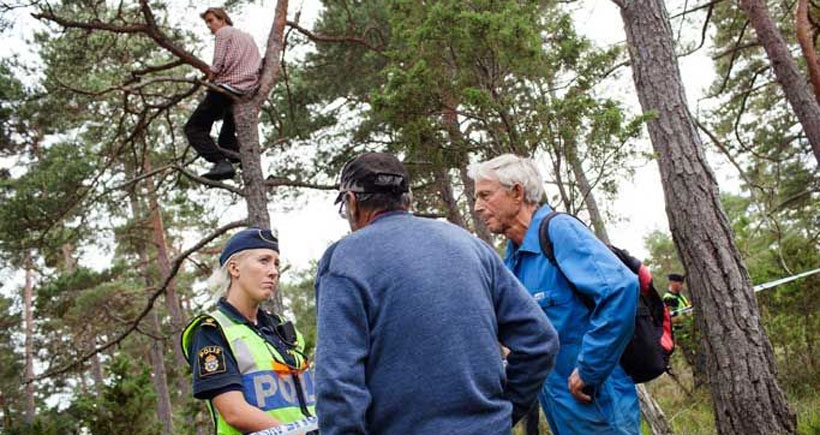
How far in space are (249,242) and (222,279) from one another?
0.21 m

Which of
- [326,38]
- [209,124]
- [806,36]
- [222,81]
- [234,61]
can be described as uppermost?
[326,38]

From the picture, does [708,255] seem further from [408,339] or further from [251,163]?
[251,163]

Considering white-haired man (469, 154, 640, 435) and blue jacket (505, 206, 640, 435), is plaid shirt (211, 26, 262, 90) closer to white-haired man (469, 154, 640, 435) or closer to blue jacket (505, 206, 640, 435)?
white-haired man (469, 154, 640, 435)

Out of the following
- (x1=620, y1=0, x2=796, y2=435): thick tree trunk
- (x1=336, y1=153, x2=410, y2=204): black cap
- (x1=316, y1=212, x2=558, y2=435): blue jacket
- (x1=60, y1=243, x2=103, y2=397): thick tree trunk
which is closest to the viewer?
(x1=316, y1=212, x2=558, y2=435): blue jacket

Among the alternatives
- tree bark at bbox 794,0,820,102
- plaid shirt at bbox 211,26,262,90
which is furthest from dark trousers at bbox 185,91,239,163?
tree bark at bbox 794,0,820,102

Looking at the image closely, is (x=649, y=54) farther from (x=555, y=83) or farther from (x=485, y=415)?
(x=485, y=415)

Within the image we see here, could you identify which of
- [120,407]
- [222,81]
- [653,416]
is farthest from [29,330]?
[653,416]

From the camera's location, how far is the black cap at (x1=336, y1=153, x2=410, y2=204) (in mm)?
1918

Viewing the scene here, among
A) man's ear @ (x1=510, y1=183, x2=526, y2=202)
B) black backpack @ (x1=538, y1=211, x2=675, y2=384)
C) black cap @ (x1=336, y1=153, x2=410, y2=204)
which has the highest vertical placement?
man's ear @ (x1=510, y1=183, x2=526, y2=202)

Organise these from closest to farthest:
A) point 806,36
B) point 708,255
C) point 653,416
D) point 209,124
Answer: point 708,255
point 653,416
point 209,124
point 806,36

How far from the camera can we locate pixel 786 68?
27.4 ft

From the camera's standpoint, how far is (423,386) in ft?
5.60

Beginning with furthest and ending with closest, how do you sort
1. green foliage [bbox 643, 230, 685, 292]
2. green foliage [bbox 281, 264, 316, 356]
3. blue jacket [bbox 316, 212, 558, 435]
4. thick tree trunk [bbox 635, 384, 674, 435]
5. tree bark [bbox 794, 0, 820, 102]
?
green foliage [bbox 643, 230, 685, 292], green foliage [bbox 281, 264, 316, 356], tree bark [bbox 794, 0, 820, 102], thick tree trunk [bbox 635, 384, 674, 435], blue jacket [bbox 316, 212, 558, 435]

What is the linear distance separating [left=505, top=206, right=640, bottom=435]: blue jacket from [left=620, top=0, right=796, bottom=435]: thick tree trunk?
2433mm
